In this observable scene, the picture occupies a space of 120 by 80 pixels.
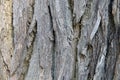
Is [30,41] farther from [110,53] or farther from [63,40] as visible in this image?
[110,53]

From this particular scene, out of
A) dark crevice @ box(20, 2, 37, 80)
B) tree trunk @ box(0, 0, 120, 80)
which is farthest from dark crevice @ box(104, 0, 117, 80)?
dark crevice @ box(20, 2, 37, 80)

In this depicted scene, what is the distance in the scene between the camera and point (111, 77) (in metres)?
1.16

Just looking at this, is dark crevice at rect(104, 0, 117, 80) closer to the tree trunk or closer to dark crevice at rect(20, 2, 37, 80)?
the tree trunk

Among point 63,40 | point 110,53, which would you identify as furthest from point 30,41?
point 110,53

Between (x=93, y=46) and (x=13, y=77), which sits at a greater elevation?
(x=93, y=46)

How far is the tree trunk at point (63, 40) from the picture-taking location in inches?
44.9

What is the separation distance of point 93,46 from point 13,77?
28cm

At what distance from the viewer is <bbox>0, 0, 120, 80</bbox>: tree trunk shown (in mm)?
1140

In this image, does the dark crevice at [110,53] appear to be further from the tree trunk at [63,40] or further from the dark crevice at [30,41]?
the dark crevice at [30,41]

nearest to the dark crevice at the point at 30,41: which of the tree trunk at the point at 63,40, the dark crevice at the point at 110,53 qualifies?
the tree trunk at the point at 63,40

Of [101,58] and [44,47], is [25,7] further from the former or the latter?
[101,58]

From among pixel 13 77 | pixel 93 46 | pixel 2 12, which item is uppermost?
pixel 2 12

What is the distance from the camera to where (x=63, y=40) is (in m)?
1.14

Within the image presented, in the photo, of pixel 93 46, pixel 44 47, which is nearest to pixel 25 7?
pixel 44 47
